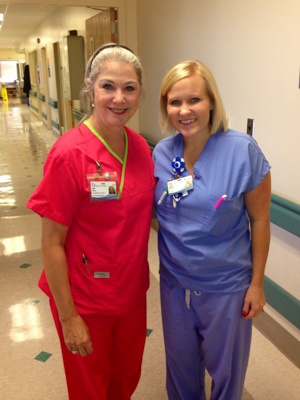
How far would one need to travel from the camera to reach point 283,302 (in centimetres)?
230

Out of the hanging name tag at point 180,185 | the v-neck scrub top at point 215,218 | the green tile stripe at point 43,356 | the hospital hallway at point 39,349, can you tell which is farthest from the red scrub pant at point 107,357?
the green tile stripe at point 43,356

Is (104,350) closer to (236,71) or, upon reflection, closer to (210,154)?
(210,154)

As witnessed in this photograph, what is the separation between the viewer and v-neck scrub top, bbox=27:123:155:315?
1292 millimetres

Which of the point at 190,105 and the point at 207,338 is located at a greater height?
the point at 190,105

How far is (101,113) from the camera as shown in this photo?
135 cm

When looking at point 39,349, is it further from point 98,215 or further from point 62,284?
point 98,215

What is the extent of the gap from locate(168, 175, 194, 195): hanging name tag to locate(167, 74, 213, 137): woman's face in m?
0.16

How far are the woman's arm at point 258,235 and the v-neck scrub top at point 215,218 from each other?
23 mm

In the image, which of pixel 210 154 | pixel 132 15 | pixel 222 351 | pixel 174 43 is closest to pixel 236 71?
pixel 174 43

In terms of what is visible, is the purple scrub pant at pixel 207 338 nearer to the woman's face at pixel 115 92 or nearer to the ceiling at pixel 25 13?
the woman's face at pixel 115 92

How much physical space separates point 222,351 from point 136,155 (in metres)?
0.83

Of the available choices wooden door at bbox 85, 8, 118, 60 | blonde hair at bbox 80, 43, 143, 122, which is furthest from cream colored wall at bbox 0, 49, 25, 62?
blonde hair at bbox 80, 43, 143, 122

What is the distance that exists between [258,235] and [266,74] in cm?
115

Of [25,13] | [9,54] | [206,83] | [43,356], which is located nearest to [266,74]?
[206,83]
